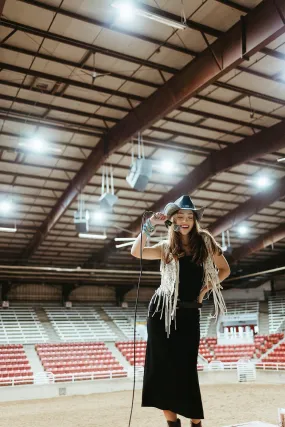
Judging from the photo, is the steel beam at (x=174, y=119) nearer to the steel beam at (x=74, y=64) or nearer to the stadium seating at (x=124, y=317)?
the steel beam at (x=74, y=64)

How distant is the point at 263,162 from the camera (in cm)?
1449

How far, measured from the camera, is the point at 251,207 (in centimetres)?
1734

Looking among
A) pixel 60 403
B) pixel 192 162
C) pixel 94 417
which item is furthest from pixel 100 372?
pixel 192 162

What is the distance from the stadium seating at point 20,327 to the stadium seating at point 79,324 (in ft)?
3.08

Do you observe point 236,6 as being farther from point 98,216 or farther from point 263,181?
point 98,216

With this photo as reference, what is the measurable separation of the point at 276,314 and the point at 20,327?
14.0 meters

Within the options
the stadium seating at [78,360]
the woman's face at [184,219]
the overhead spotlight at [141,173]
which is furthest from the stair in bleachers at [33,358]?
the woman's face at [184,219]

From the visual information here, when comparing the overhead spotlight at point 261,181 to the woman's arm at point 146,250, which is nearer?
the woman's arm at point 146,250

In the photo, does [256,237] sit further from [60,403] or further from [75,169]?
[60,403]

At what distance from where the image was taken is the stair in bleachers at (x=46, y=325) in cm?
2089

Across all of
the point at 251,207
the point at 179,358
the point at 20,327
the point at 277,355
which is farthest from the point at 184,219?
the point at 20,327

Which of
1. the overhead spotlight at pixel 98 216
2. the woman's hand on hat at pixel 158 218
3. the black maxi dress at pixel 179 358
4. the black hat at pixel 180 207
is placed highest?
the overhead spotlight at pixel 98 216

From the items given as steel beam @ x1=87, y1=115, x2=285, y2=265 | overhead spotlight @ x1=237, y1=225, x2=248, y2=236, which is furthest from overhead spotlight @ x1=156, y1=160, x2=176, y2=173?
overhead spotlight @ x1=237, y1=225, x2=248, y2=236

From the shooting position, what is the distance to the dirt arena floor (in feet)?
26.0
